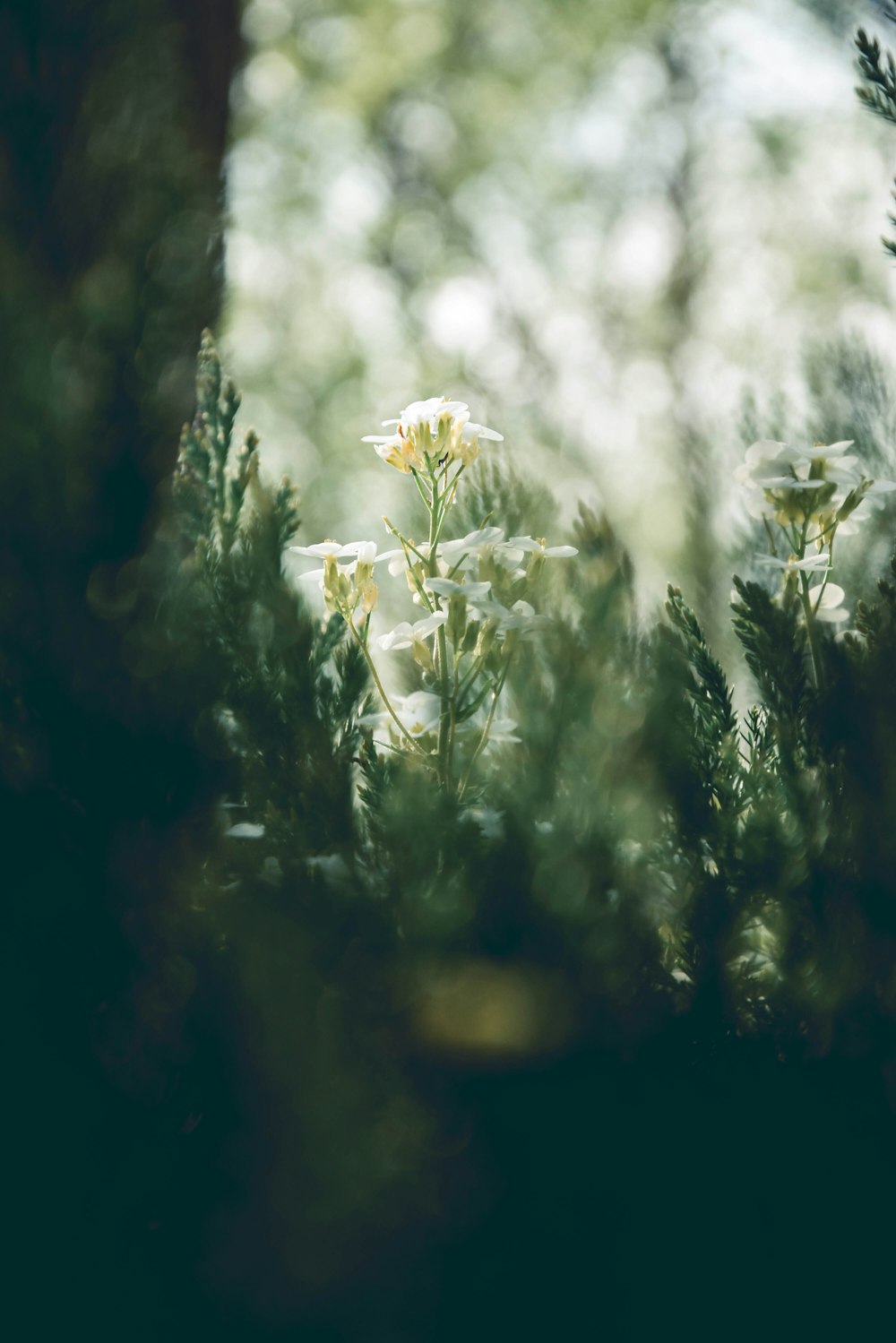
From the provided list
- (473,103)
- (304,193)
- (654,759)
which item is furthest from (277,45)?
(654,759)

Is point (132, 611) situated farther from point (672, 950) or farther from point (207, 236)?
point (672, 950)

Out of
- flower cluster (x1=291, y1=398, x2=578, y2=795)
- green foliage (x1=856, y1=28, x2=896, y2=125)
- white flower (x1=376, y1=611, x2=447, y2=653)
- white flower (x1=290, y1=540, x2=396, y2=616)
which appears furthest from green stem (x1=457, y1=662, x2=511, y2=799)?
green foliage (x1=856, y1=28, x2=896, y2=125)

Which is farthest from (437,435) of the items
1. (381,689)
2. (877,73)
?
(877,73)

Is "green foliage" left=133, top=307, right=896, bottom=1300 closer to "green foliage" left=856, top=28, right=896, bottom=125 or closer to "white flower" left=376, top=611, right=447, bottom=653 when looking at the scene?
"white flower" left=376, top=611, right=447, bottom=653

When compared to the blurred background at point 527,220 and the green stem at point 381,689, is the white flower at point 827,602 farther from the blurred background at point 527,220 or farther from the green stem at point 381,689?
the blurred background at point 527,220

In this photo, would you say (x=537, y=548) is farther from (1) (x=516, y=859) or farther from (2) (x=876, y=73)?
(2) (x=876, y=73)
